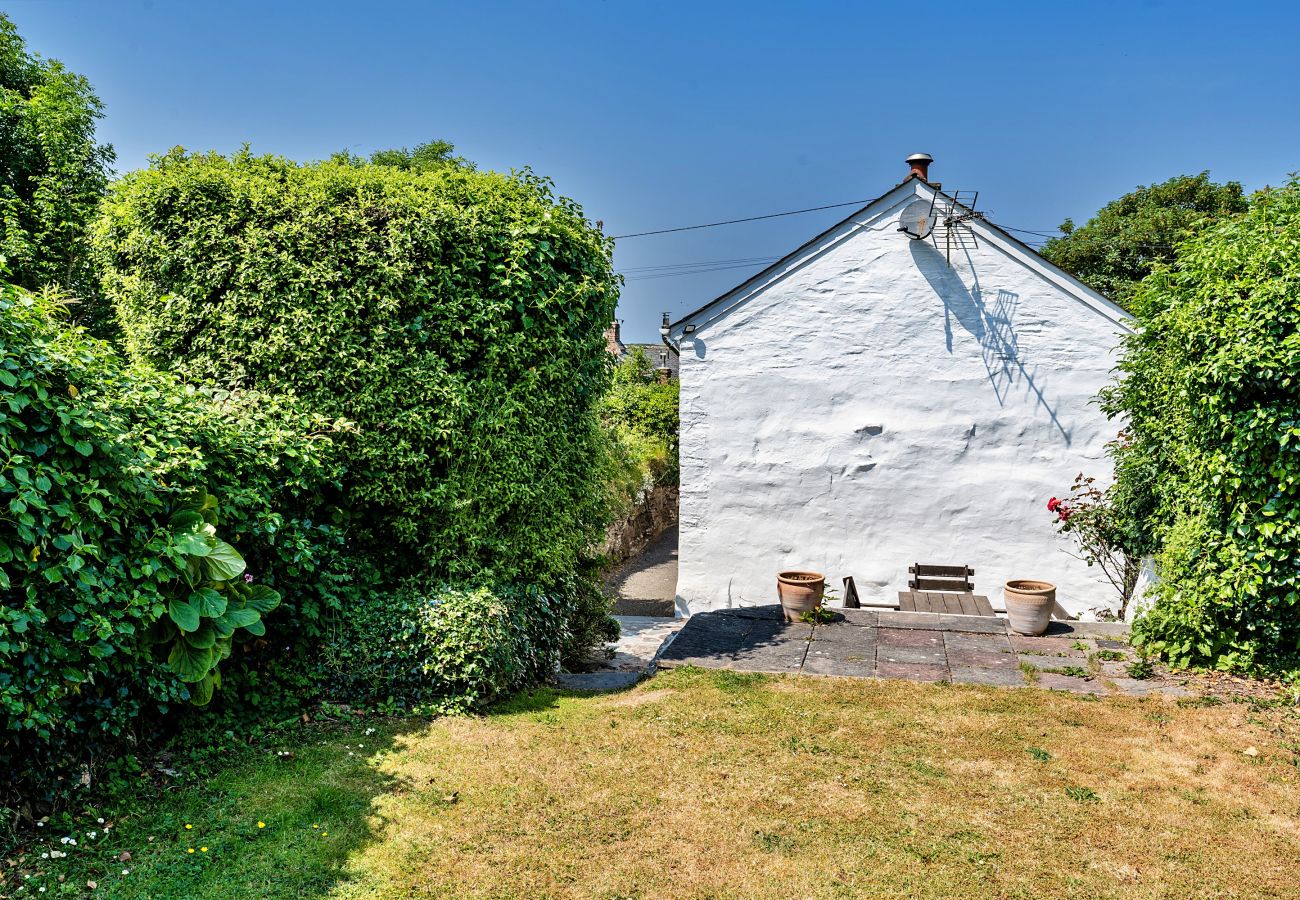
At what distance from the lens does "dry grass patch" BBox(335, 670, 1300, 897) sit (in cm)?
366

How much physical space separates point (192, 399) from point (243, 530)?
98 centimetres

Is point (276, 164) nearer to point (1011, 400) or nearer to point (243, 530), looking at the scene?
point (243, 530)

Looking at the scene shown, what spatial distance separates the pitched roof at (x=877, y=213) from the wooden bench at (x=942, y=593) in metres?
4.23

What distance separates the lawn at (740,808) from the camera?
3.60m

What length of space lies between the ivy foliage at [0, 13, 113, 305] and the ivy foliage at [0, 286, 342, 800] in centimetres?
999

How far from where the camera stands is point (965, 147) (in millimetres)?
15312

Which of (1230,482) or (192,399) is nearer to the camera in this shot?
(192,399)

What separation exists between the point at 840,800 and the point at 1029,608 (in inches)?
174

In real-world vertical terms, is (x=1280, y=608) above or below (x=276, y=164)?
below

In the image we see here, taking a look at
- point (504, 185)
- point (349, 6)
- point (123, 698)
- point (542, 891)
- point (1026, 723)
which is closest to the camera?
point (542, 891)

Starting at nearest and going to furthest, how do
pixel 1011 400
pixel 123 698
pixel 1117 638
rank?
1. pixel 123 698
2. pixel 1117 638
3. pixel 1011 400

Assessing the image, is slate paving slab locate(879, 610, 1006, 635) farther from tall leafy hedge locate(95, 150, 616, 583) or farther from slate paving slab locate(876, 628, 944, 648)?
tall leafy hedge locate(95, 150, 616, 583)

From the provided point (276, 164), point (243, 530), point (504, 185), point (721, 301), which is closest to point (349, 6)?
point (276, 164)

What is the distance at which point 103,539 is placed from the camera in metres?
3.92
